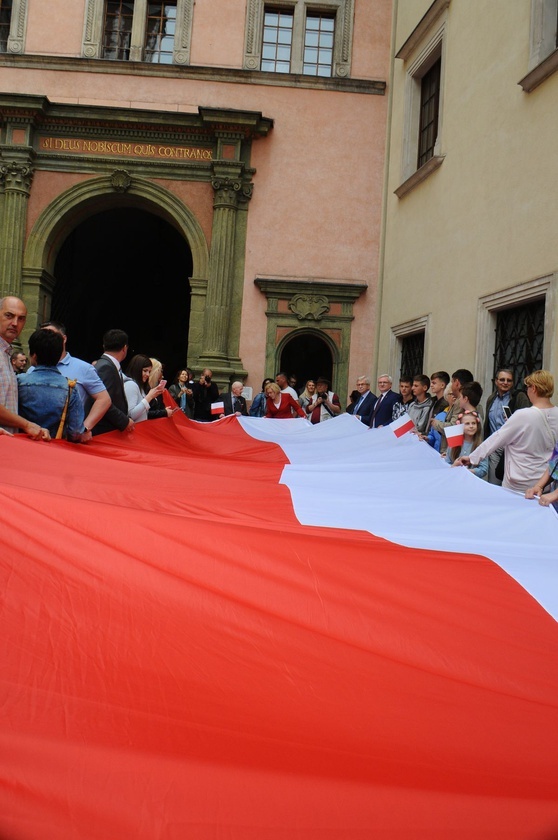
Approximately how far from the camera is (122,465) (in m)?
5.36

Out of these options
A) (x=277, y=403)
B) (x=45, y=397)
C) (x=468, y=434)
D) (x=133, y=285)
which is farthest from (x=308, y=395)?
(x=133, y=285)

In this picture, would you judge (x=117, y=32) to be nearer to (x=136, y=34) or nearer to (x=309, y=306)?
(x=136, y=34)

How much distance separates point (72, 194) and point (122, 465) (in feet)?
47.9

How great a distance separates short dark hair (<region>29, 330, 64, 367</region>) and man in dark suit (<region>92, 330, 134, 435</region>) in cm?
144

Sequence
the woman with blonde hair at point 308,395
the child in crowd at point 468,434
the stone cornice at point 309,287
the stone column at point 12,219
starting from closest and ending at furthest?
the child in crowd at point 468,434, the woman with blonde hair at point 308,395, the stone column at point 12,219, the stone cornice at point 309,287

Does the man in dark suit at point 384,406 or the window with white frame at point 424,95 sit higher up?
the window with white frame at point 424,95

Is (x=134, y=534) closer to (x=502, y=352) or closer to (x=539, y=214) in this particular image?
(x=539, y=214)

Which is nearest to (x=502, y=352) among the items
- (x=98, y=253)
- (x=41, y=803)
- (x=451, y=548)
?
(x=451, y=548)

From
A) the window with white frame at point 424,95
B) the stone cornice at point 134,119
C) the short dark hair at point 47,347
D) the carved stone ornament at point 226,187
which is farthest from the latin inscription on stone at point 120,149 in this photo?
the short dark hair at point 47,347

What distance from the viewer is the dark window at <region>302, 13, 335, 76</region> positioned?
18.9 metres

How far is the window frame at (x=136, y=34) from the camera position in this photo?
60.7 feet

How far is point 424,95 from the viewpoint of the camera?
52.5 feet

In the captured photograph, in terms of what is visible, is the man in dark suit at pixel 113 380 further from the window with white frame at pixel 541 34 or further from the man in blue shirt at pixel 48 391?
the window with white frame at pixel 541 34

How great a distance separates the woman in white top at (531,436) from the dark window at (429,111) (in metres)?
9.64
